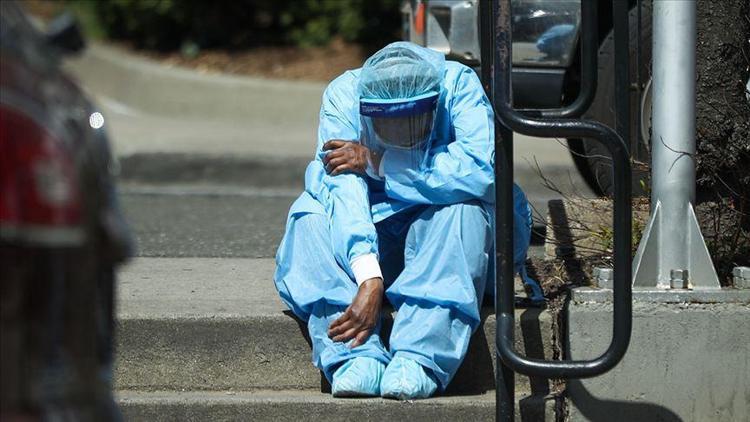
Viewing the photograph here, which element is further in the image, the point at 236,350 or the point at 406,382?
the point at 236,350

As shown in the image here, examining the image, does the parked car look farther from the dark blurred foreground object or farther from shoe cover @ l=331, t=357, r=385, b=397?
the dark blurred foreground object

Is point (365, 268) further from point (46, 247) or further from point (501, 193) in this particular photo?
point (46, 247)

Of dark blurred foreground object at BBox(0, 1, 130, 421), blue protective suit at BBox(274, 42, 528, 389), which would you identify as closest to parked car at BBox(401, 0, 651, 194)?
blue protective suit at BBox(274, 42, 528, 389)

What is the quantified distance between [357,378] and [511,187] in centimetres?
71

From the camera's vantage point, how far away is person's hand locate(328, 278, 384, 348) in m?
3.46

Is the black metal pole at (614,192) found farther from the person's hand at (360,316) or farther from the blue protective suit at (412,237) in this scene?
the person's hand at (360,316)

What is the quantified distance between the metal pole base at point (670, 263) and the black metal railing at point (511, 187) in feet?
1.07

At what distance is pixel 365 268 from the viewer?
3494mm

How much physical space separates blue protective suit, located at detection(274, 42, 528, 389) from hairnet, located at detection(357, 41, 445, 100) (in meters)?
0.09

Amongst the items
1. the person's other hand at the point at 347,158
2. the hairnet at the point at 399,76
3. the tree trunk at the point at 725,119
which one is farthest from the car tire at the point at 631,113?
the person's other hand at the point at 347,158

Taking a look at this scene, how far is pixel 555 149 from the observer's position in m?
7.60

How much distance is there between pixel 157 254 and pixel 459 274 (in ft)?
5.23

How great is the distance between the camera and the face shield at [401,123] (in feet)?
11.6

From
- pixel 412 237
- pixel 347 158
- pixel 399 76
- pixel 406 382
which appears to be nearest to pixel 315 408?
pixel 406 382
